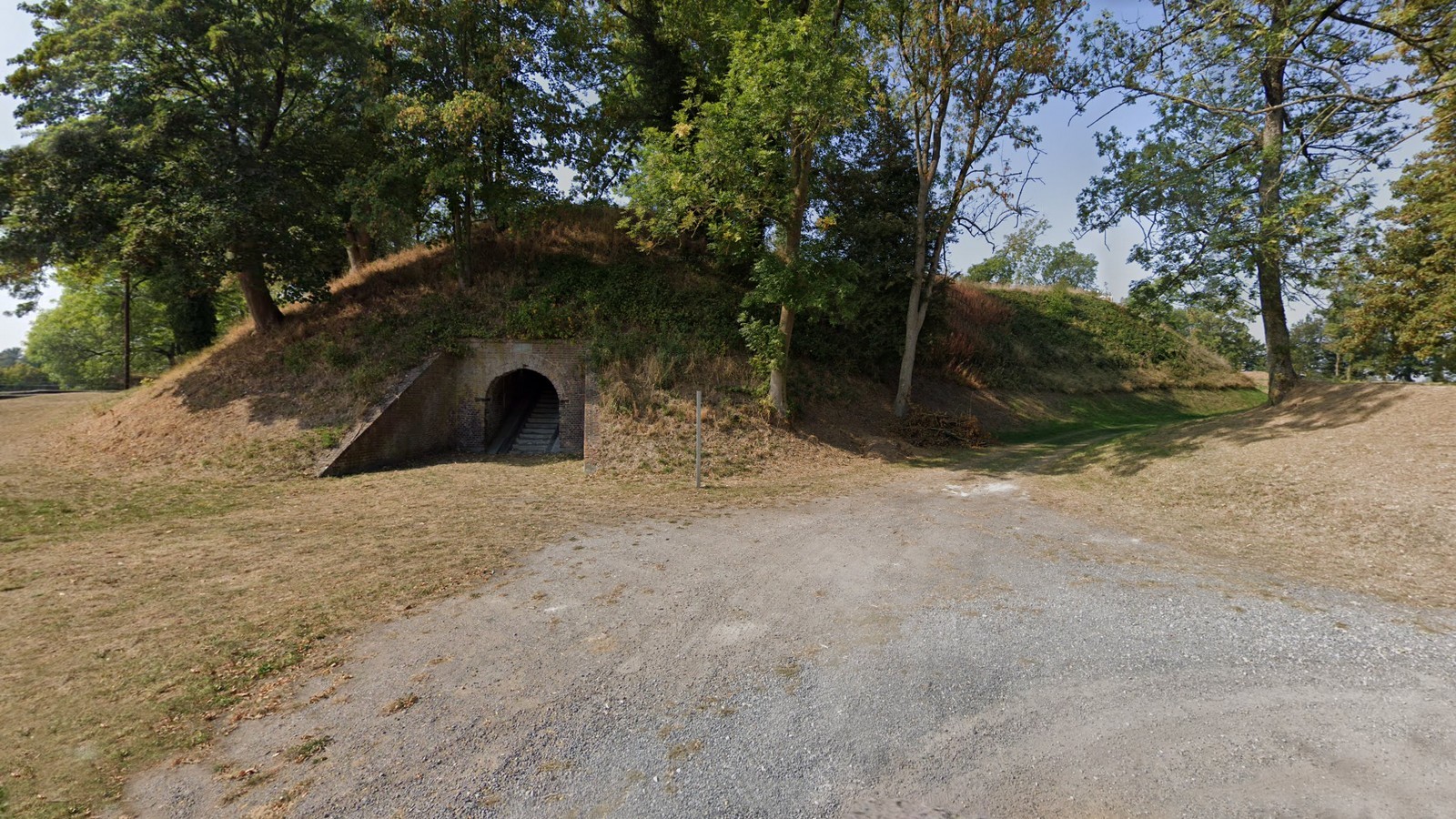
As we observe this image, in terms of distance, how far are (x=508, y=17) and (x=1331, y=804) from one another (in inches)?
788

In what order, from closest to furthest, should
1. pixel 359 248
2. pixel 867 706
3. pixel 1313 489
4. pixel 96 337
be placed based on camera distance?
pixel 867 706 → pixel 1313 489 → pixel 359 248 → pixel 96 337

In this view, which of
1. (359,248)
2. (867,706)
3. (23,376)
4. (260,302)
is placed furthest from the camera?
(23,376)

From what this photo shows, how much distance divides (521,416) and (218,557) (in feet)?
34.7

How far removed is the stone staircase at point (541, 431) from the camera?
1568 cm

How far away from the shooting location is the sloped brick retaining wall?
14.3 meters

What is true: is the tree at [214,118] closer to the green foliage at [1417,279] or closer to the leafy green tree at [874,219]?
the leafy green tree at [874,219]

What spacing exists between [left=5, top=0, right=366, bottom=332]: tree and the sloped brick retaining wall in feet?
16.1

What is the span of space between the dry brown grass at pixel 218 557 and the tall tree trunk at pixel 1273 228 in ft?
27.1

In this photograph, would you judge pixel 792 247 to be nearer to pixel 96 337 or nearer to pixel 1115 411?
pixel 1115 411

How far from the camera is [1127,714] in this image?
3.63 m

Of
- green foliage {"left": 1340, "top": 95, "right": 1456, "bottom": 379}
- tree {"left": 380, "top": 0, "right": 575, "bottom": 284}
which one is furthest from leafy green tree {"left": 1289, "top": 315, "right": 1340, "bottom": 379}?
tree {"left": 380, "top": 0, "right": 575, "bottom": 284}

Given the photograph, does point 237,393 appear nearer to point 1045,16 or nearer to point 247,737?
point 247,737

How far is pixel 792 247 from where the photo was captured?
13.9 metres

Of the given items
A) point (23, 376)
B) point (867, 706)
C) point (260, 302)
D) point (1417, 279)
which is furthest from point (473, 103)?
point (23, 376)
